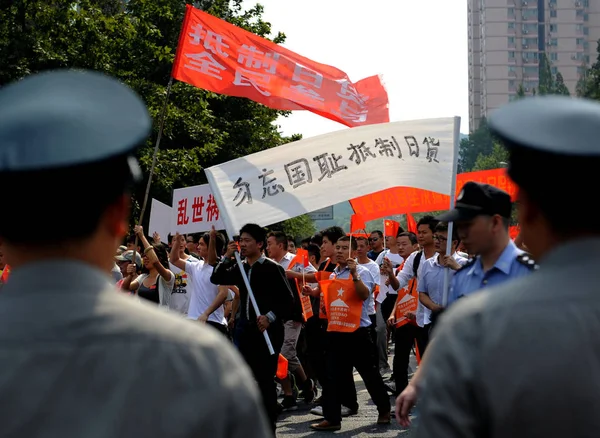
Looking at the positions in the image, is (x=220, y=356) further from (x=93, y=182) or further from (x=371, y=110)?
(x=371, y=110)

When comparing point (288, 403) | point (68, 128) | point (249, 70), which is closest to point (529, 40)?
point (249, 70)

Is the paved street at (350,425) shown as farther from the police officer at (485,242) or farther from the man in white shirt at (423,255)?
the police officer at (485,242)

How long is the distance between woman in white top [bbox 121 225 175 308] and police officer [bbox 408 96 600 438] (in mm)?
8133

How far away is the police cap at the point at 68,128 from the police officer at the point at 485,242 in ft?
11.1

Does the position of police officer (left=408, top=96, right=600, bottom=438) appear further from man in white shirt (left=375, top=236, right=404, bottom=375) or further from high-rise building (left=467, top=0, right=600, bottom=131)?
high-rise building (left=467, top=0, right=600, bottom=131)

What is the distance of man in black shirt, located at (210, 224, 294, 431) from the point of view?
8.77 m

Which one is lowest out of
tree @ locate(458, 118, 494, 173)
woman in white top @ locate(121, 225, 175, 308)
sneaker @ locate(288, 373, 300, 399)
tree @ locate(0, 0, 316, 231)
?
sneaker @ locate(288, 373, 300, 399)

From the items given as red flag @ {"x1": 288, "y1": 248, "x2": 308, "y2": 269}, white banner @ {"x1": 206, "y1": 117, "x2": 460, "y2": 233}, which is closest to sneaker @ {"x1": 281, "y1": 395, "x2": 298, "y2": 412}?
red flag @ {"x1": 288, "y1": 248, "x2": 308, "y2": 269}

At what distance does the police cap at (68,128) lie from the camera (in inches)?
69.4

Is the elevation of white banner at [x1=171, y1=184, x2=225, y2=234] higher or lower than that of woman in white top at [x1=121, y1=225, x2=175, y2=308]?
higher

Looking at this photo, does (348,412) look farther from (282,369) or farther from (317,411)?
(282,369)

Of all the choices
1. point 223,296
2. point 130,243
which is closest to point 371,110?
point 223,296

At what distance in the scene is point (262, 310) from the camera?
8945mm

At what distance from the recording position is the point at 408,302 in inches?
420
